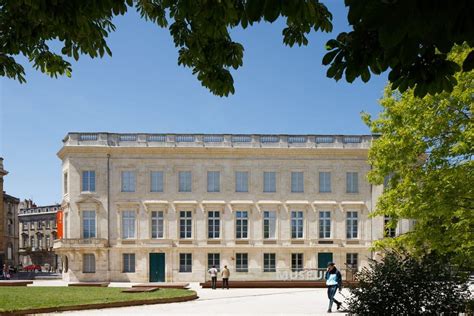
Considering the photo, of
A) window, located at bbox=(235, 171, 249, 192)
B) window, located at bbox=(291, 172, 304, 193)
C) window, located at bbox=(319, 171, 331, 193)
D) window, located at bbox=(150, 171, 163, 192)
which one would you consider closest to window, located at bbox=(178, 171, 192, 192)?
window, located at bbox=(150, 171, 163, 192)

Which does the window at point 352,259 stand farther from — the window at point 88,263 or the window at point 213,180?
the window at point 88,263

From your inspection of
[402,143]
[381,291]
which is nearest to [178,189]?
[402,143]

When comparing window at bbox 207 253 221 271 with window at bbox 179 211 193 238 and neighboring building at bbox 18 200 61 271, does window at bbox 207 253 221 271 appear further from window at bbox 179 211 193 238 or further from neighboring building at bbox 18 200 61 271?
neighboring building at bbox 18 200 61 271

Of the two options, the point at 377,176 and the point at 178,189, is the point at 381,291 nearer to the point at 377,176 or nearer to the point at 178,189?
the point at 377,176

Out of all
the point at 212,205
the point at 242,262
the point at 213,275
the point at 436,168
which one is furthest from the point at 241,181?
the point at 436,168

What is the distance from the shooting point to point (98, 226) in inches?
1629

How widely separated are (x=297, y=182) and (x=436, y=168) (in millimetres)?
25653

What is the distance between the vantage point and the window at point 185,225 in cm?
4191

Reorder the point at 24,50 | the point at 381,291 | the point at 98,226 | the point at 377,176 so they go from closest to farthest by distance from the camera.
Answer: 1. the point at 24,50
2. the point at 381,291
3. the point at 377,176
4. the point at 98,226

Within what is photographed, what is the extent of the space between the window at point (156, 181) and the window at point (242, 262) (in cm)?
770

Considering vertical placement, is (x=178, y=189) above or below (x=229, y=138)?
below

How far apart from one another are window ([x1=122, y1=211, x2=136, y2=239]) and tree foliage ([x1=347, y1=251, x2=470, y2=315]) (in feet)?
104

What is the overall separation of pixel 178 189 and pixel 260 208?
6344 millimetres

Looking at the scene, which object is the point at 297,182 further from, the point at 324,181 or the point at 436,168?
the point at 436,168
